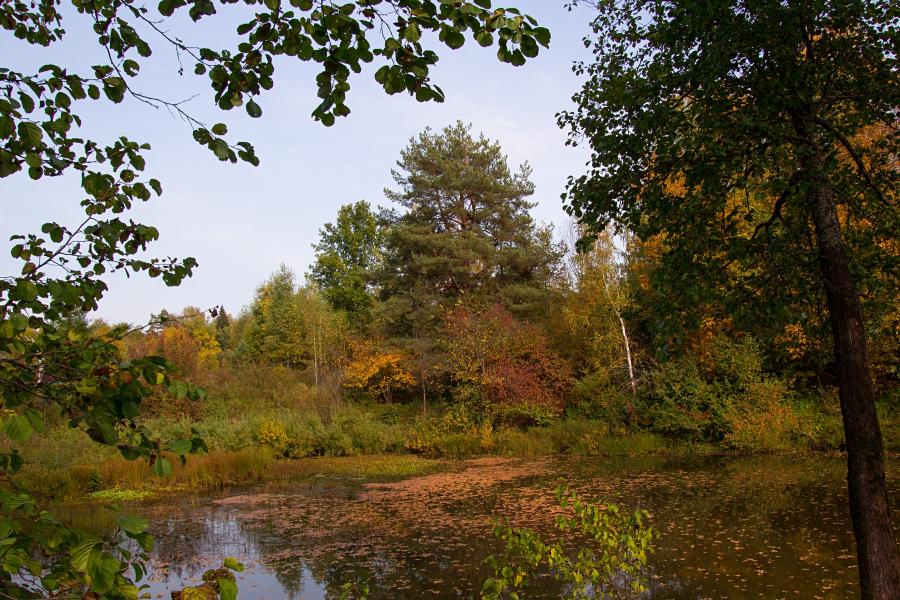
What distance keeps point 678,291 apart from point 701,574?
3532 millimetres

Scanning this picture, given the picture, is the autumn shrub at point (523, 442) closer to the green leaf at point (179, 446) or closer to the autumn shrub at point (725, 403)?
the autumn shrub at point (725, 403)

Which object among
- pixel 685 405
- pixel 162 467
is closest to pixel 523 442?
pixel 685 405

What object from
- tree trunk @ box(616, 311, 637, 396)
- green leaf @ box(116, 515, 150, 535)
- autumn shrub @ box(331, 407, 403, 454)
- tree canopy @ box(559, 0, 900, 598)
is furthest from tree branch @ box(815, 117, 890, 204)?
autumn shrub @ box(331, 407, 403, 454)

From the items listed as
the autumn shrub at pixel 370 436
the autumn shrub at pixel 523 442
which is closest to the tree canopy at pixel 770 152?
the autumn shrub at pixel 523 442

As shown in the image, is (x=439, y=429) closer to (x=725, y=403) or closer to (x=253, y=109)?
(x=725, y=403)

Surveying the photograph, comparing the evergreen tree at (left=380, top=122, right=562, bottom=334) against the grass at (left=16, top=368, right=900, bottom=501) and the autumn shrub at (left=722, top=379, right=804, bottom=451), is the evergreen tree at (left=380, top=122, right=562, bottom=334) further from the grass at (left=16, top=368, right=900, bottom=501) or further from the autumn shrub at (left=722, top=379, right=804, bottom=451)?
the autumn shrub at (left=722, top=379, right=804, bottom=451)

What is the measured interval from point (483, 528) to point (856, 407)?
19.7ft

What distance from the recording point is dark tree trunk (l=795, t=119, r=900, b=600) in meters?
4.27

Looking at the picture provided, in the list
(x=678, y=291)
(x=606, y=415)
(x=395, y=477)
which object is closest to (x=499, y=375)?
(x=606, y=415)

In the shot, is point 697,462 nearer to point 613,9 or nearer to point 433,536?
point 433,536

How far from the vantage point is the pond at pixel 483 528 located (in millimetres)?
6695

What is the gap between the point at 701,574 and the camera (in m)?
6.68

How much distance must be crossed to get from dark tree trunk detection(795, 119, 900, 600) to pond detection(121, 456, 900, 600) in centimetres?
191

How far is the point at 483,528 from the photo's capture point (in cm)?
922
